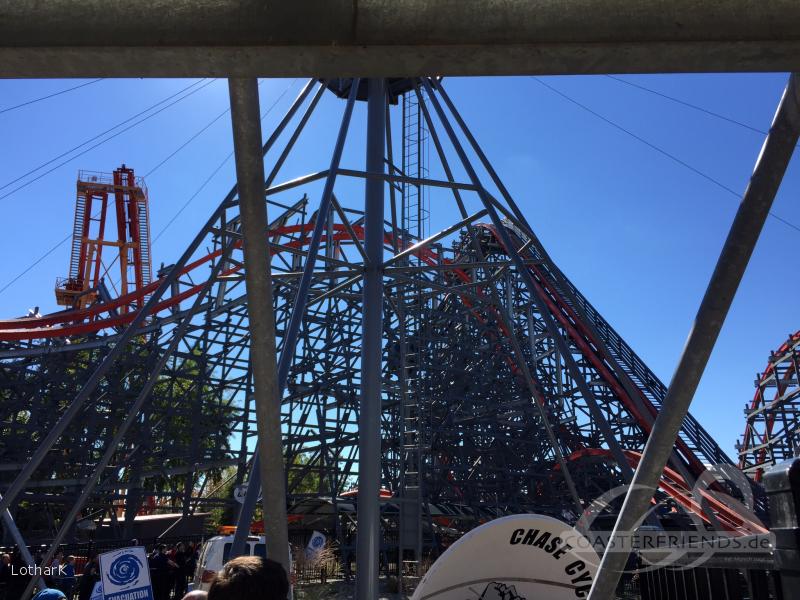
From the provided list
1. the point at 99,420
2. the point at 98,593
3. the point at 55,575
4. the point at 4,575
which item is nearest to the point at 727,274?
the point at 98,593

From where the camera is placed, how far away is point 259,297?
2.52m

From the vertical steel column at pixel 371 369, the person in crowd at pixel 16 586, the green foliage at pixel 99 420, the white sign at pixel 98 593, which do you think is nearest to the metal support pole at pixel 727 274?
the vertical steel column at pixel 371 369

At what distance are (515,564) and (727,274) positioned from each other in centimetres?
165

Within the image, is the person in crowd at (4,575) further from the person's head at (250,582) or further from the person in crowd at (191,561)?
the person's head at (250,582)

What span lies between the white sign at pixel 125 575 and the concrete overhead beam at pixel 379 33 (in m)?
5.45

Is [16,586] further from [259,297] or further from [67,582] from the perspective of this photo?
[259,297]

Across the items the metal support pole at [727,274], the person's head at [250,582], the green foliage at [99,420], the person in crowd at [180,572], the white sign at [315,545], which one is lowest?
the person in crowd at [180,572]

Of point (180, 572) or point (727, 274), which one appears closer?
point (727, 274)

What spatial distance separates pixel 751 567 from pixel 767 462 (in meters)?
18.1

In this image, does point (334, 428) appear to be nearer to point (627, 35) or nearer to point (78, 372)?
point (78, 372)

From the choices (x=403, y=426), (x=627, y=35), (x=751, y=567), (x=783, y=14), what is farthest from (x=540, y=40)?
(x=403, y=426)

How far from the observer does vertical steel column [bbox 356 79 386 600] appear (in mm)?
6293

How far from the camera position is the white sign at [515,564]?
3205 millimetres

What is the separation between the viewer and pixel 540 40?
1.76m
